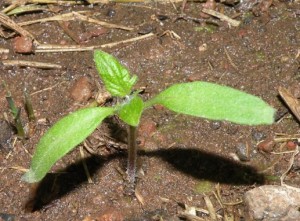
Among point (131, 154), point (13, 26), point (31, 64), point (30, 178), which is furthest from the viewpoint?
point (13, 26)

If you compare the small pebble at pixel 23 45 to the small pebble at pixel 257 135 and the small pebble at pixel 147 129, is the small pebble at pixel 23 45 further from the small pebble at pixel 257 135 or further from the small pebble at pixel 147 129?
the small pebble at pixel 257 135

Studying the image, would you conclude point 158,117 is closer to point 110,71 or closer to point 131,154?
point 131,154

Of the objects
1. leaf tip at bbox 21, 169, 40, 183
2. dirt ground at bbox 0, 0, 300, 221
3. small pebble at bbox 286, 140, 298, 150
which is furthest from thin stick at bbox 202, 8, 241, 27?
leaf tip at bbox 21, 169, 40, 183

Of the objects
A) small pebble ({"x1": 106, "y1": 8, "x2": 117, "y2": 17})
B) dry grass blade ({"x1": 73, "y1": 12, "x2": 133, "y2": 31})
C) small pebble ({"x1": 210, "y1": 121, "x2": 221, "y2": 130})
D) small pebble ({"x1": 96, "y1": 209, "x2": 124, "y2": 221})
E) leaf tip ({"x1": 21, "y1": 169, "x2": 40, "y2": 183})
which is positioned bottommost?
small pebble ({"x1": 96, "y1": 209, "x2": 124, "y2": 221})

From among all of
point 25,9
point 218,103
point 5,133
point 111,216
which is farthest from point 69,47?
point 218,103

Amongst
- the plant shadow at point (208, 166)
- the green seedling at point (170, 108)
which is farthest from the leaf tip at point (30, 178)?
the plant shadow at point (208, 166)

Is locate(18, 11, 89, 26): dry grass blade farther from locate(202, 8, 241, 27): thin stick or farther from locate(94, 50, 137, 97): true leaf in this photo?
locate(94, 50, 137, 97): true leaf
